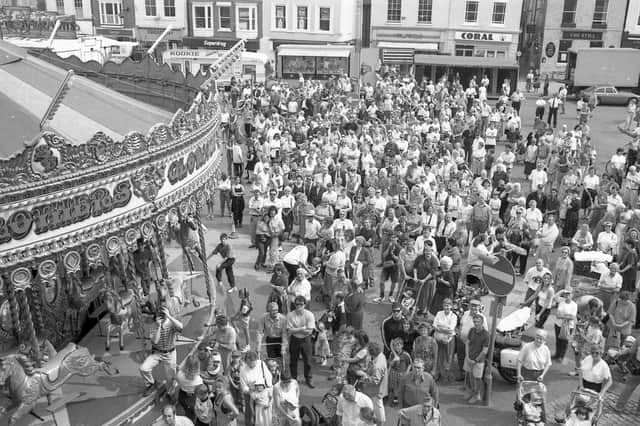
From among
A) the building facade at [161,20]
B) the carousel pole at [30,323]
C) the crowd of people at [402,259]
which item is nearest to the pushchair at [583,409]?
the crowd of people at [402,259]

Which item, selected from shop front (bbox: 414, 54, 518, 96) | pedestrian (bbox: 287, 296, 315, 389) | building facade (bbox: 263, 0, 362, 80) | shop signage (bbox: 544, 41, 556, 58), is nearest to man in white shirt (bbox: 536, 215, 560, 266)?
pedestrian (bbox: 287, 296, 315, 389)

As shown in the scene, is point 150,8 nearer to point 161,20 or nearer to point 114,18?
point 161,20

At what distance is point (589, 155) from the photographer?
1842cm

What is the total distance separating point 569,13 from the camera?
42.3 metres

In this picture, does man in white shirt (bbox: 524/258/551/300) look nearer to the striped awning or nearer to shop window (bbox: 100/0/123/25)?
the striped awning

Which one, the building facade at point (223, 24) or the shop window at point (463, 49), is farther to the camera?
the shop window at point (463, 49)

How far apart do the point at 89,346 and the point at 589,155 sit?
565 inches

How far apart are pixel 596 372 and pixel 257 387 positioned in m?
4.44

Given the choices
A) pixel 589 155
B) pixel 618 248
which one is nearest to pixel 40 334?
pixel 618 248

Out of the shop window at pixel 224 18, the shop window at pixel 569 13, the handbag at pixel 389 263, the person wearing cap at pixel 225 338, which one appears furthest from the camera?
the shop window at pixel 224 18

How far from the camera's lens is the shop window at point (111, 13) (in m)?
45.9

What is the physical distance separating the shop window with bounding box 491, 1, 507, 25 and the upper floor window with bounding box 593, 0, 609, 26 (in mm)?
5641

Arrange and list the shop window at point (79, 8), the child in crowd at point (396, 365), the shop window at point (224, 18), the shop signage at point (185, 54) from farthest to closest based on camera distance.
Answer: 1. the shop window at point (79, 8)
2. the shop window at point (224, 18)
3. the shop signage at point (185, 54)
4. the child in crowd at point (396, 365)

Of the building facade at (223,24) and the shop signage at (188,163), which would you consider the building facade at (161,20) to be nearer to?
the building facade at (223,24)
